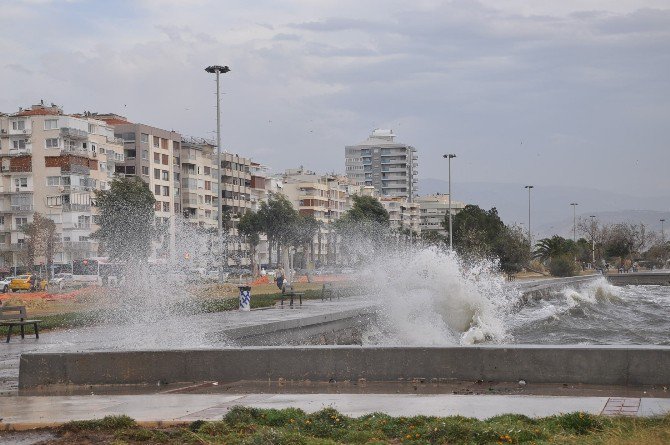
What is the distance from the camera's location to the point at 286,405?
11656 millimetres

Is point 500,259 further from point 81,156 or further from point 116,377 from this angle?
point 116,377

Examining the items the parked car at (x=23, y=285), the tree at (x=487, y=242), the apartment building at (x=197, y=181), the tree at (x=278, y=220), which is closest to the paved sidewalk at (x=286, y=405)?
the parked car at (x=23, y=285)

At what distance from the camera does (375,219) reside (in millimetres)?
145125

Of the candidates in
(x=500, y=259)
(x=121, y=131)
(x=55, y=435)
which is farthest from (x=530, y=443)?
(x=121, y=131)

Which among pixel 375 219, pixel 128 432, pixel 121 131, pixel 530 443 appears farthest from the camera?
pixel 375 219

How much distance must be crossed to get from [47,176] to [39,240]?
19409 millimetres

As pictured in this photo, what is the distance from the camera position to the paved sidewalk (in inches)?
421

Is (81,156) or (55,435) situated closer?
(55,435)

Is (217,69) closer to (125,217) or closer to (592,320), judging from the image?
(592,320)

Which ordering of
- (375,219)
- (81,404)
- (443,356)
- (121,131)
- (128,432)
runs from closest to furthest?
(128,432), (81,404), (443,356), (121,131), (375,219)

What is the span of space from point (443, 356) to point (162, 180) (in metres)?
113

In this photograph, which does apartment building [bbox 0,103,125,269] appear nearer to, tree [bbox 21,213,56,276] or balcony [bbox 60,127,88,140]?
balcony [bbox 60,127,88,140]

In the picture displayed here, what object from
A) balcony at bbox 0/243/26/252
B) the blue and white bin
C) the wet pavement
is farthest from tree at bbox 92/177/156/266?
the wet pavement

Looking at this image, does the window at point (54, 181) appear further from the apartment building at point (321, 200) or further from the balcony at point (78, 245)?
the apartment building at point (321, 200)
